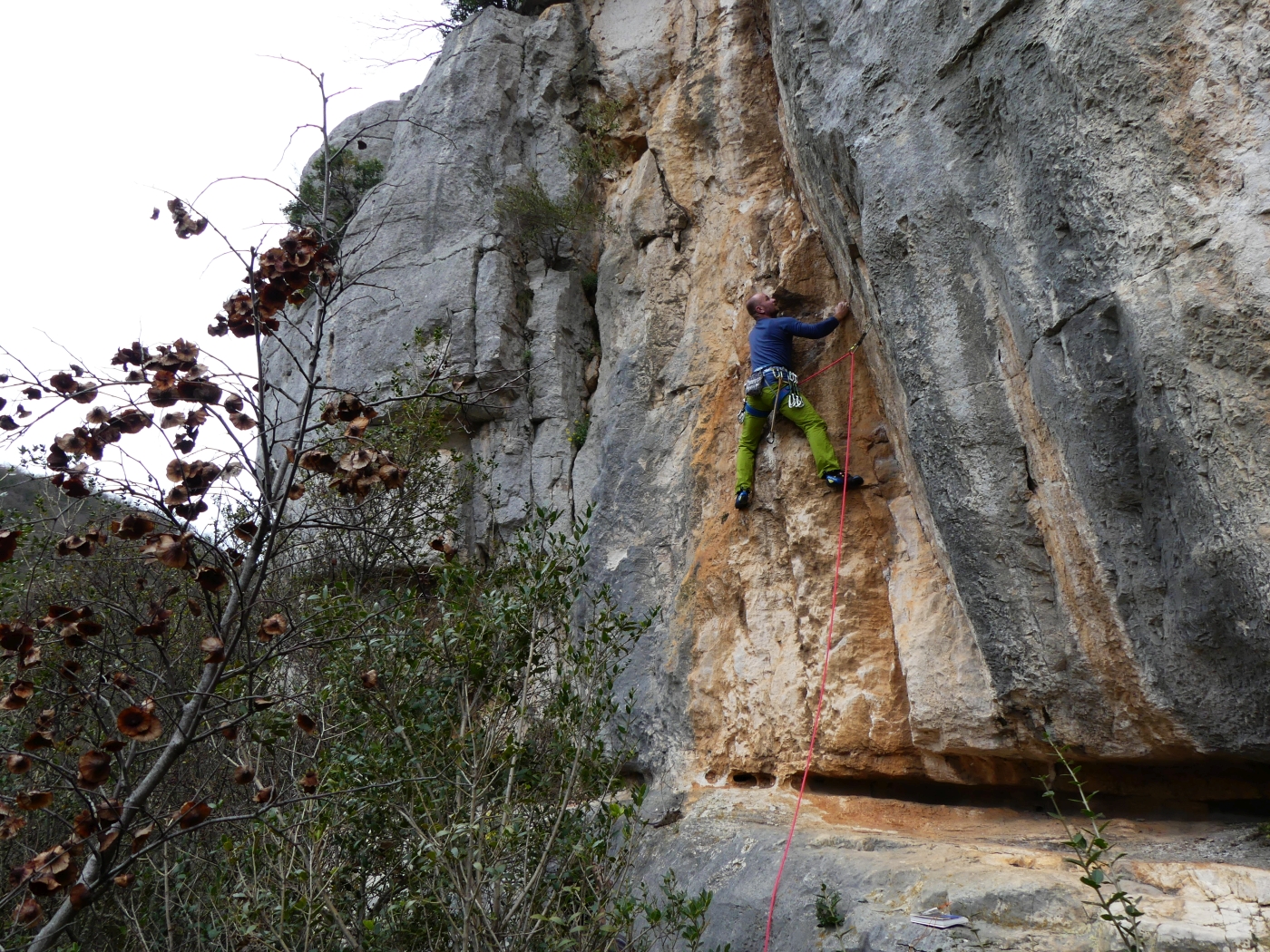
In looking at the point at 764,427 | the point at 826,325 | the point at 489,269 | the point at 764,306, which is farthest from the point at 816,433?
the point at 489,269

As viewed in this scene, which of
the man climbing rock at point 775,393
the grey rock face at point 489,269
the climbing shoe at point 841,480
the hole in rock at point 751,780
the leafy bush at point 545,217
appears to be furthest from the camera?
the leafy bush at point 545,217

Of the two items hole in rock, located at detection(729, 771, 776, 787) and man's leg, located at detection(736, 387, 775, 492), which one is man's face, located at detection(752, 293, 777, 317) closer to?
man's leg, located at detection(736, 387, 775, 492)

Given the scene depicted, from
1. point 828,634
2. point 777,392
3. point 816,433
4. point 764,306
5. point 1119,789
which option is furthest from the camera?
point 764,306

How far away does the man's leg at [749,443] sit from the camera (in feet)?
22.0

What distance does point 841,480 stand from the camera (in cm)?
627

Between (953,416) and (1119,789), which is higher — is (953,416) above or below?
above

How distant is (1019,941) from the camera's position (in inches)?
145

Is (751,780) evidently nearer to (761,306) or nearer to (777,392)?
(777,392)

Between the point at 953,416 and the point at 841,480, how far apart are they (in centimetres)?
137

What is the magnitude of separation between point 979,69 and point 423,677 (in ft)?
14.6

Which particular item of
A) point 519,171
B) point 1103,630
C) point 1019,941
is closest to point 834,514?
point 1103,630

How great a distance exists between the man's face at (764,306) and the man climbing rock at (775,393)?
16 cm

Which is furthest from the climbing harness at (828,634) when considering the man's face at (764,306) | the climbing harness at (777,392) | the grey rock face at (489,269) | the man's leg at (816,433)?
the grey rock face at (489,269)

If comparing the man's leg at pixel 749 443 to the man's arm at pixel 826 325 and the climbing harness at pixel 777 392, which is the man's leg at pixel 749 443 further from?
the man's arm at pixel 826 325
